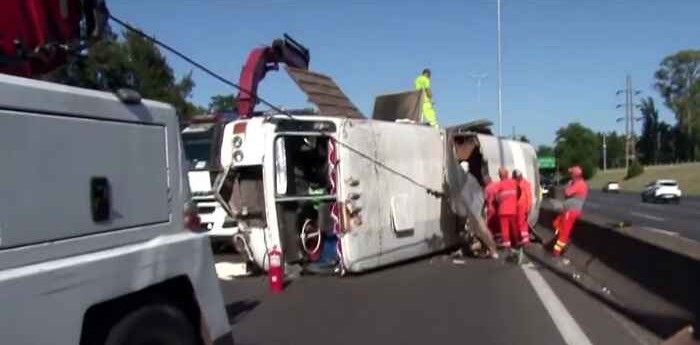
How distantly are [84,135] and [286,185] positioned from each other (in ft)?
28.1

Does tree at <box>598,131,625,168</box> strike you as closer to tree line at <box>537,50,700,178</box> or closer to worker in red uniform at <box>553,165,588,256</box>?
tree line at <box>537,50,700,178</box>

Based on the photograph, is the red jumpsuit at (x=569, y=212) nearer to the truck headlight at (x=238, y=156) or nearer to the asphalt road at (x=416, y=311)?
the asphalt road at (x=416, y=311)

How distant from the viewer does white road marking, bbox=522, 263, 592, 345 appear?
26.7 ft

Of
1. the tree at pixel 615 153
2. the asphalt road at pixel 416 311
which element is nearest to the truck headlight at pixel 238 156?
the asphalt road at pixel 416 311

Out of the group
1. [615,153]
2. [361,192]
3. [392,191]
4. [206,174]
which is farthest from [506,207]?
[615,153]

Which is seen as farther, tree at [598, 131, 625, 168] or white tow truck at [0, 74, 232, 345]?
tree at [598, 131, 625, 168]

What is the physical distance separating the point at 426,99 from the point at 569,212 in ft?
15.3

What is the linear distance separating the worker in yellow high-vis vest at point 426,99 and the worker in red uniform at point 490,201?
6.03 ft

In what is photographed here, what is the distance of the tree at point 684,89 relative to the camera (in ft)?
483

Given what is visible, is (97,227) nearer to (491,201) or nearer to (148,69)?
(491,201)

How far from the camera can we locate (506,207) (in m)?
16.5

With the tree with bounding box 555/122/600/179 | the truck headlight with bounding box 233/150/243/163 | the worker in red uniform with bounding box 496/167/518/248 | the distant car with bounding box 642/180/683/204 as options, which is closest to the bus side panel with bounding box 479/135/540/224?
the worker in red uniform with bounding box 496/167/518/248

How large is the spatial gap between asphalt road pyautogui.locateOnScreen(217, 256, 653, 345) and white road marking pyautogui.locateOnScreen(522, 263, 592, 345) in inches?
1.0

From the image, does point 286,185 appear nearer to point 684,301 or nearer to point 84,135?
point 684,301
